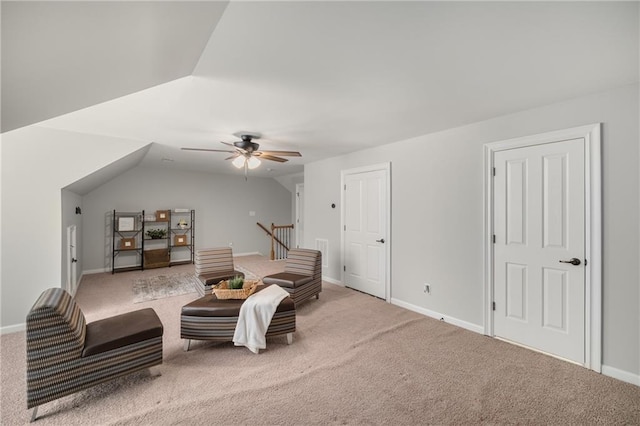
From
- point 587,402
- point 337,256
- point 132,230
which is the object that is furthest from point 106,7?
point 132,230

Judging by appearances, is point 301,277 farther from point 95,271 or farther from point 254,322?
point 95,271

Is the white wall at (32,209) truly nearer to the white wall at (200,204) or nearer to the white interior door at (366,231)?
the white wall at (200,204)

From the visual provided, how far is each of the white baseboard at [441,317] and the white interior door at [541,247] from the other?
209 mm

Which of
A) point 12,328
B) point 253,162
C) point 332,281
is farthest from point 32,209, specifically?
point 332,281

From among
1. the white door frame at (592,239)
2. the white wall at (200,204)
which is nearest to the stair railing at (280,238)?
the white wall at (200,204)

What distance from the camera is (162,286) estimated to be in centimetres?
508

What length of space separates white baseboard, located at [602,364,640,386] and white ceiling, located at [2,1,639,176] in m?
2.42

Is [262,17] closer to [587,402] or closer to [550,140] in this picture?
[550,140]

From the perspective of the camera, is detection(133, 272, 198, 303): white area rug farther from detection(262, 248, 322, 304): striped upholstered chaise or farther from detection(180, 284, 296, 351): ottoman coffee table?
detection(180, 284, 296, 351): ottoman coffee table

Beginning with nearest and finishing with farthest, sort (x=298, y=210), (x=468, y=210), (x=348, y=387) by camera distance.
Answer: (x=348, y=387), (x=468, y=210), (x=298, y=210)

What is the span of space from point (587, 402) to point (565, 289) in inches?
38.2

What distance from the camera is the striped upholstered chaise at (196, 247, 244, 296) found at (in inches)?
161

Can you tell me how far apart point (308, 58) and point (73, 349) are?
2673 millimetres

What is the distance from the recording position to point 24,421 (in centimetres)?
185
